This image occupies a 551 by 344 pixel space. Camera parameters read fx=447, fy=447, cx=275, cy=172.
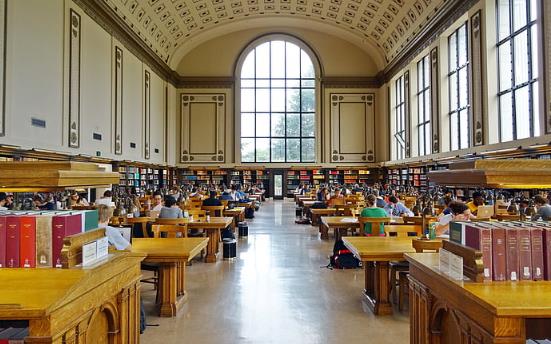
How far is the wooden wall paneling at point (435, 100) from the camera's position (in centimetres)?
1656

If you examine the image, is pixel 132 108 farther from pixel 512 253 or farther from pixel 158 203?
pixel 512 253

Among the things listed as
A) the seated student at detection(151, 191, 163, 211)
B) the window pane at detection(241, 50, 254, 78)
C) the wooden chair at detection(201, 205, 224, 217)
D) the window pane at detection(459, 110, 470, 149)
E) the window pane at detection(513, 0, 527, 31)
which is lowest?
the wooden chair at detection(201, 205, 224, 217)

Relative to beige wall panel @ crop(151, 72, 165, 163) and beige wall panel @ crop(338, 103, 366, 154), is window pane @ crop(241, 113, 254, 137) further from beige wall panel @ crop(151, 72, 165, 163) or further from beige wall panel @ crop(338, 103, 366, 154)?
beige wall panel @ crop(338, 103, 366, 154)

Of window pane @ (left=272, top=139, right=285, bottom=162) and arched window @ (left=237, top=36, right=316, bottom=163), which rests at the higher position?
arched window @ (left=237, top=36, right=316, bottom=163)

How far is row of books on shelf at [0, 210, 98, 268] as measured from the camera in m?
2.13

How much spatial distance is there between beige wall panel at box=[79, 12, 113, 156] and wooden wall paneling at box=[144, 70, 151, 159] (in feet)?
13.9

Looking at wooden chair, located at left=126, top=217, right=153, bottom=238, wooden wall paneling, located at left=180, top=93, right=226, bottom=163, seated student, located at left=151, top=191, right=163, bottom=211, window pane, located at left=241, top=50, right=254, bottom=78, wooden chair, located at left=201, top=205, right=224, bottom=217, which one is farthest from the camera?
window pane, located at left=241, top=50, right=254, bottom=78

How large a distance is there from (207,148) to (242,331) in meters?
22.2

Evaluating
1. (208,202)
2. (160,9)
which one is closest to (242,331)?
(208,202)

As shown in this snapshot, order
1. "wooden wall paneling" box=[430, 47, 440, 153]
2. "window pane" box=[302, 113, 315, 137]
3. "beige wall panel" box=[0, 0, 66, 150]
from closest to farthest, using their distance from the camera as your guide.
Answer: "beige wall panel" box=[0, 0, 66, 150] < "wooden wall paneling" box=[430, 47, 440, 153] < "window pane" box=[302, 113, 315, 137]

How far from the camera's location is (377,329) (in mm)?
4051

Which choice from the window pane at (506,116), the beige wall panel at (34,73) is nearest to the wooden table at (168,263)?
the beige wall panel at (34,73)

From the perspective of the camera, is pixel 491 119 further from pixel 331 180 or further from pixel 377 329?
pixel 331 180

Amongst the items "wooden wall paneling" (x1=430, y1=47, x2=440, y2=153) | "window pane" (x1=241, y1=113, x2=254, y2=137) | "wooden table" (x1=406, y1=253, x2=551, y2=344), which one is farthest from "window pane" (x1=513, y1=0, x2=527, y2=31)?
"window pane" (x1=241, y1=113, x2=254, y2=137)
